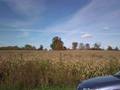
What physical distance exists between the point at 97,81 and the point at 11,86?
6.39 meters

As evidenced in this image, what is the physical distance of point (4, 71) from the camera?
14.8 meters

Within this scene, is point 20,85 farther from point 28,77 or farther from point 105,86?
point 105,86

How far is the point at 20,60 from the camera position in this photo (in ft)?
52.9

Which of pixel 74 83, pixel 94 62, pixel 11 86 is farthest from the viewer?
pixel 94 62

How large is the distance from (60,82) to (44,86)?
1.09m

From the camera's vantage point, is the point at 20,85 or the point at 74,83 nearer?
the point at 20,85

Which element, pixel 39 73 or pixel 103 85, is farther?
pixel 39 73

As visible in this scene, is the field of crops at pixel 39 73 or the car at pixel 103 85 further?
the field of crops at pixel 39 73

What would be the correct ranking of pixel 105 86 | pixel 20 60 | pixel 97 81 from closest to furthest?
pixel 105 86 < pixel 97 81 < pixel 20 60

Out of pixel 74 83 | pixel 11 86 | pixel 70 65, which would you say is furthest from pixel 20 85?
pixel 70 65

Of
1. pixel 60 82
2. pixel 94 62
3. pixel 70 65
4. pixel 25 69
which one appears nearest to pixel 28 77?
pixel 25 69

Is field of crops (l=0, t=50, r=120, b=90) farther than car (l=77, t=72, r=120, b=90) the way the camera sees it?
Yes

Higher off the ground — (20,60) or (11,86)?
(20,60)

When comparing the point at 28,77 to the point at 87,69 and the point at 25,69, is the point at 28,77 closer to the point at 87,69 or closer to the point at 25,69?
the point at 25,69
